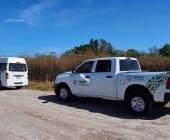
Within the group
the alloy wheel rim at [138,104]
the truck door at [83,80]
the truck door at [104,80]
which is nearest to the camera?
the alloy wheel rim at [138,104]

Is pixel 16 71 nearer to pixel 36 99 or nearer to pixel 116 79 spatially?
pixel 36 99

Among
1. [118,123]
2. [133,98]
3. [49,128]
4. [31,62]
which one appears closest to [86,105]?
[133,98]

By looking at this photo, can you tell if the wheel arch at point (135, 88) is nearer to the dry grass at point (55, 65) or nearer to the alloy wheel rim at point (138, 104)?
the alloy wheel rim at point (138, 104)

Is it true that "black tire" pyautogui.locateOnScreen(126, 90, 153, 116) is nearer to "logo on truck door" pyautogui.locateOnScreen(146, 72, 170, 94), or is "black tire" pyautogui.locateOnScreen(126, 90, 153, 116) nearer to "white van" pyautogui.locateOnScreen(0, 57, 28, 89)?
"logo on truck door" pyautogui.locateOnScreen(146, 72, 170, 94)

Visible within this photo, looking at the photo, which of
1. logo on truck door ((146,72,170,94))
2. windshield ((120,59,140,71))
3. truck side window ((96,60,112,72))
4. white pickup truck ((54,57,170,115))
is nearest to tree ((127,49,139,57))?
white pickup truck ((54,57,170,115))

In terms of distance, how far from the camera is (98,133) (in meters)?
10.6

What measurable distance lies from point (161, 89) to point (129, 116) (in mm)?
1496

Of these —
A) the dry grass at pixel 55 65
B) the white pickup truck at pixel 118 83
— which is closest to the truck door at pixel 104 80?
the white pickup truck at pixel 118 83

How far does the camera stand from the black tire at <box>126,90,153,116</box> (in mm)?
13476

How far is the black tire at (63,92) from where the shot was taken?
17.1m

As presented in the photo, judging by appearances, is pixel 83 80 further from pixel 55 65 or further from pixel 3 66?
pixel 55 65

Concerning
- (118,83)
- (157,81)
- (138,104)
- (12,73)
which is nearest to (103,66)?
(118,83)

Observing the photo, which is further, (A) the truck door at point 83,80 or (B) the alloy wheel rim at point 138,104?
(A) the truck door at point 83,80

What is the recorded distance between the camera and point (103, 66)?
610 inches
